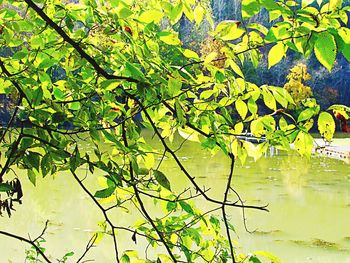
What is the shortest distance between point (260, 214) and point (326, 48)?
530cm

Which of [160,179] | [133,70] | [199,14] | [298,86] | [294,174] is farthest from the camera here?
[298,86]

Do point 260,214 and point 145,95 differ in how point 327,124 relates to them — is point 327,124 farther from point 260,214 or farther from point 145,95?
point 260,214

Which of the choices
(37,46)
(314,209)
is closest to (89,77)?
(37,46)

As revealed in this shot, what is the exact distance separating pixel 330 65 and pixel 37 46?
1.57ft

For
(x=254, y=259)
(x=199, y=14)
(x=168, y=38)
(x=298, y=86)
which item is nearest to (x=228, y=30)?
(x=168, y=38)

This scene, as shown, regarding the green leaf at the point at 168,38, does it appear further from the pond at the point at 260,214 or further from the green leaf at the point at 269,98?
the pond at the point at 260,214

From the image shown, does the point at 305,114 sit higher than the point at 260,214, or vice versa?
the point at 305,114

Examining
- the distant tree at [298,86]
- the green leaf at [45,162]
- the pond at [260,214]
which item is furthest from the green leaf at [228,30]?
the distant tree at [298,86]

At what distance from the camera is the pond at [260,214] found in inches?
178

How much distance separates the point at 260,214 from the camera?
5.68 m

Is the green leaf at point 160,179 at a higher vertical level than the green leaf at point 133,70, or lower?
lower

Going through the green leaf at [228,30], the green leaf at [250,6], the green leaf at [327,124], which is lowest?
the green leaf at [327,124]

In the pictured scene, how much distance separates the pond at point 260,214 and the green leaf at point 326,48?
2176 mm

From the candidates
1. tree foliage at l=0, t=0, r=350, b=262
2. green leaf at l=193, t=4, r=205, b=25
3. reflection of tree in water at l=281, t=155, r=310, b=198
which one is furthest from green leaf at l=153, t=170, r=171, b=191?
reflection of tree in water at l=281, t=155, r=310, b=198
